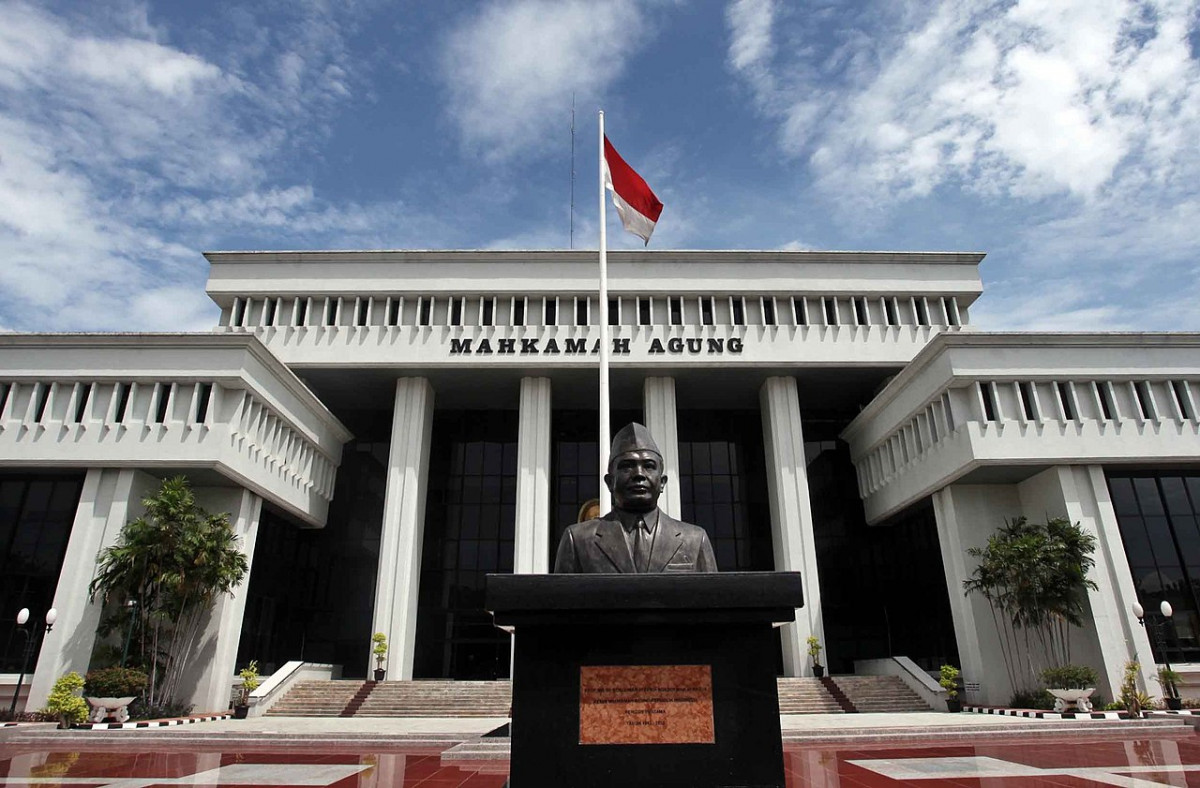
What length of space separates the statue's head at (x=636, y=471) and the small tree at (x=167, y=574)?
80.6ft

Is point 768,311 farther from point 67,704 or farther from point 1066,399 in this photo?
point 67,704

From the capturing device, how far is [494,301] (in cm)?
3975

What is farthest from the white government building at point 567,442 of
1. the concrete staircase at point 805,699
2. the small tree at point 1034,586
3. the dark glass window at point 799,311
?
the concrete staircase at point 805,699

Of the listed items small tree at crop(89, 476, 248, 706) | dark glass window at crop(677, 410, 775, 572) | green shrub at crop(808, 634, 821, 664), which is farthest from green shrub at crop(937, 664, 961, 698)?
small tree at crop(89, 476, 248, 706)

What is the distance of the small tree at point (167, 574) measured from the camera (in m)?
25.9

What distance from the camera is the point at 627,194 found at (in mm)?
23094

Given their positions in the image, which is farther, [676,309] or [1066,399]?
[676,309]

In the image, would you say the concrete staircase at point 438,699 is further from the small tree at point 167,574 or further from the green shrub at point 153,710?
the small tree at point 167,574

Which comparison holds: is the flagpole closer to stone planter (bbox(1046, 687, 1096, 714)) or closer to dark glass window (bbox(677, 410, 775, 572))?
stone planter (bbox(1046, 687, 1096, 714))

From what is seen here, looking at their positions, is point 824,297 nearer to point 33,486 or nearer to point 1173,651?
point 1173,651

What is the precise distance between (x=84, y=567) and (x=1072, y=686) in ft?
121

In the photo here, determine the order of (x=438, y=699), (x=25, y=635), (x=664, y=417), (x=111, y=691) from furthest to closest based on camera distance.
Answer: (x=664, y=417), (x=438, y=699), (x=25, y=635), (x=111, y=691)

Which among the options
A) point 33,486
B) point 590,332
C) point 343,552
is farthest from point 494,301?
point 33,486

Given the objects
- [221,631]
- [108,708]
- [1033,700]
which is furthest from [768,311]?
[108,708]
